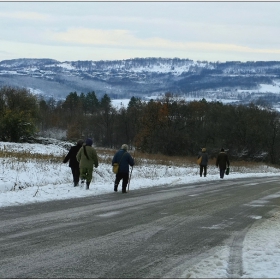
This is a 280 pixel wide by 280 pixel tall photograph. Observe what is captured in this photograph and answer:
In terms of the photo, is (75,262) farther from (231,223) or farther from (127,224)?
(231,223)

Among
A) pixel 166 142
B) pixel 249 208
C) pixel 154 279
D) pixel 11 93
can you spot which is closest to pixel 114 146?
pixel 166 142

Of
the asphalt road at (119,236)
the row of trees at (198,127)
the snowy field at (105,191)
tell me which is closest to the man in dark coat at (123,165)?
the snowy field at (105,191)

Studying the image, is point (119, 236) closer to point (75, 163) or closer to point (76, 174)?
point (76, 174)

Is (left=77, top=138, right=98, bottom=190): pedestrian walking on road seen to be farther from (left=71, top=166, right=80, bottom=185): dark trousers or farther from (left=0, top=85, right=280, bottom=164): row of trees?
(left=0, top=85, right=280, bottom=164): row of trees

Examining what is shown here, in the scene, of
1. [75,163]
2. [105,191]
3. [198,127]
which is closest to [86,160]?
[75,163]

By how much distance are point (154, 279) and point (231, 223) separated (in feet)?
18.1

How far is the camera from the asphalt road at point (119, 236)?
288 inches

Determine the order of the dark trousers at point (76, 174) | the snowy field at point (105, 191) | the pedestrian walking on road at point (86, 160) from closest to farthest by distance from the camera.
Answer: the snowy field at point (105, 191)
the pedestrian walking on road at point (86, 160)
the dark trousers at point (76, 174)

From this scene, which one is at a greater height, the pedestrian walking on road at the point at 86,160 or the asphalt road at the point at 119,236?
the pedestrian walking on road at the point at 86,160

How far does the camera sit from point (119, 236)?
32.2 ft

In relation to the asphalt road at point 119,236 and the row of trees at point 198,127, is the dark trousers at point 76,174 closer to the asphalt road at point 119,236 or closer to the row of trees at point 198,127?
the asphalt road at point 119,236

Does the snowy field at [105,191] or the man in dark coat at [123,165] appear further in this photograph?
the man in dark coat at [123,165]

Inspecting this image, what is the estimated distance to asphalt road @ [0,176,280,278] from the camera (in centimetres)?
730

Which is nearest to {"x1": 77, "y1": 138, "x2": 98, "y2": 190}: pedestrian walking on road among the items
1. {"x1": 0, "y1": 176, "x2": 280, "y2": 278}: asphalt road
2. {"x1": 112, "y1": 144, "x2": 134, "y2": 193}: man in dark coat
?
{"x1": 112, "y1": 144, "x2": 134, "y2": 193}: man in dark coat
